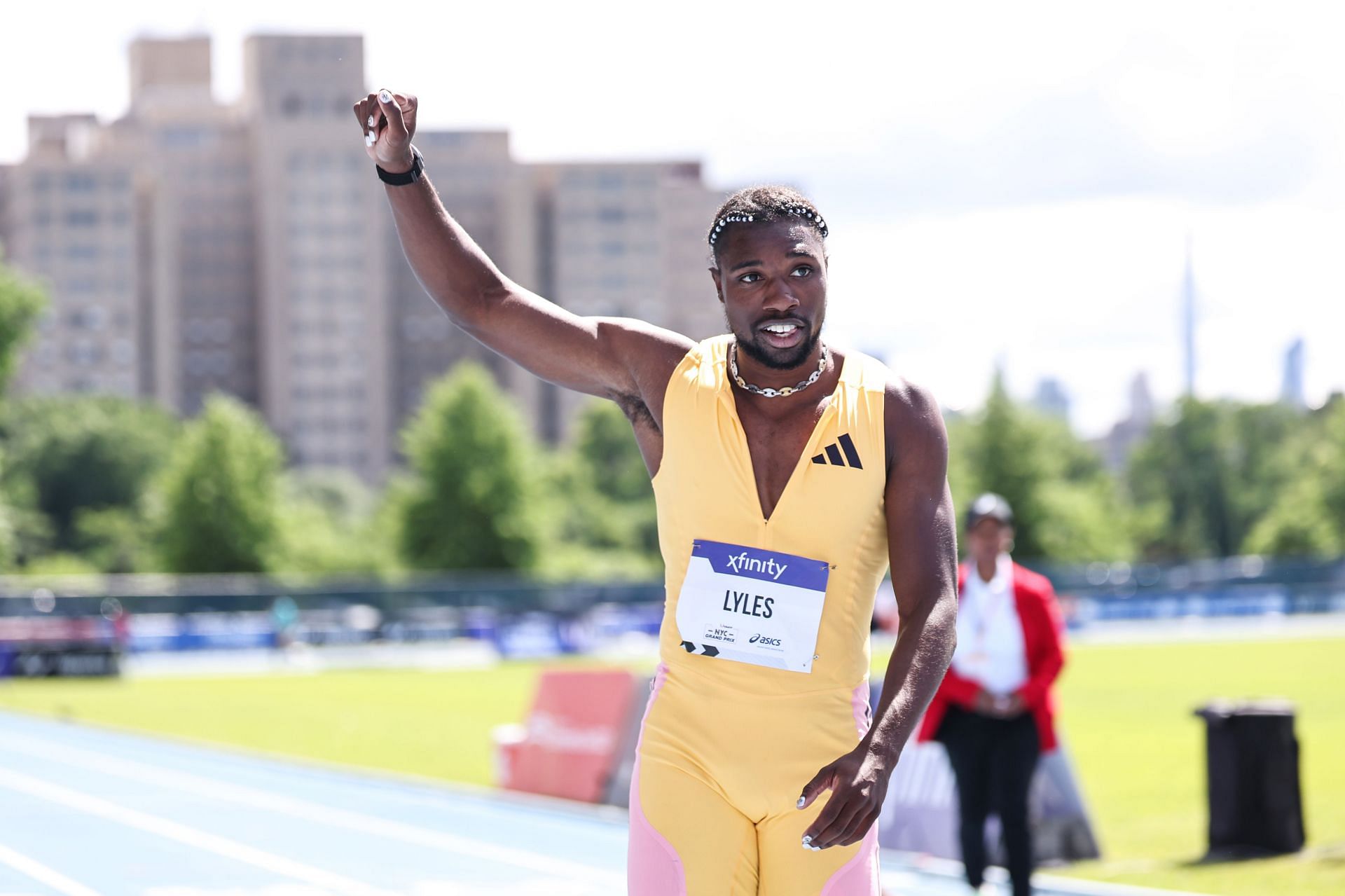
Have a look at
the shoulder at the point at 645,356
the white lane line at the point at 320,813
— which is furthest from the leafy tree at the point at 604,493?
the shoulder at the point at 645,356

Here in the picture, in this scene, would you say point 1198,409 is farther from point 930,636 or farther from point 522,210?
point 930,636

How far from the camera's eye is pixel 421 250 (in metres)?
3.61

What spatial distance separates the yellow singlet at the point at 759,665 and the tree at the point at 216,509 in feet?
221

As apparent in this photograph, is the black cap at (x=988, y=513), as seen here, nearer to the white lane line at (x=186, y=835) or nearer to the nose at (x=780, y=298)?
the white lane line at (x=186, y=835)

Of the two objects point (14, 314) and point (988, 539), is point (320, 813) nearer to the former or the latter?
point (988, 539)

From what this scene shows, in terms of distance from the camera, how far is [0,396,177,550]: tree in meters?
101

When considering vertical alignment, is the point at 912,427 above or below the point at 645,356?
below

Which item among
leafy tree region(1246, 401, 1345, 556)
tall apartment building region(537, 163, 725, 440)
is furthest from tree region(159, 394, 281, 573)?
tall apartment building region(537, 163, 725, 440)

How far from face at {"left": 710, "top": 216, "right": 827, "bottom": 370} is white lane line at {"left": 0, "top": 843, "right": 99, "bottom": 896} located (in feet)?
24.1

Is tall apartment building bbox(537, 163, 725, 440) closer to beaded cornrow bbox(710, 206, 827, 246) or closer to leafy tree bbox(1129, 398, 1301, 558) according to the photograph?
leafy tree bbox(1129, 398, 1301, 558)

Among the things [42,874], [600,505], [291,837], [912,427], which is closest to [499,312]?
[912,427]

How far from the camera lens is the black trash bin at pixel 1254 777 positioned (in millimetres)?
10039

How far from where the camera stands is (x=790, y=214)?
11.2 ft

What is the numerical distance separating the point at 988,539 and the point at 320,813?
6.82 metres
